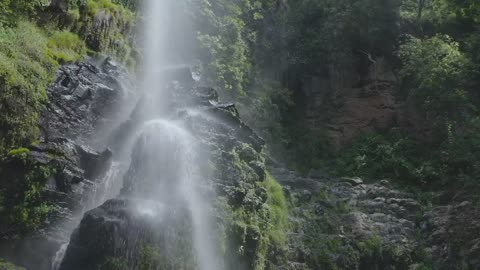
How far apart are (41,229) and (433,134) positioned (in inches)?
605

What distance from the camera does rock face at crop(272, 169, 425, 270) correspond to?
12805mm

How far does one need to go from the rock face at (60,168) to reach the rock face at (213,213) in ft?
3.10

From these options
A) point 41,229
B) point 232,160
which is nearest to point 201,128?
point 232,160

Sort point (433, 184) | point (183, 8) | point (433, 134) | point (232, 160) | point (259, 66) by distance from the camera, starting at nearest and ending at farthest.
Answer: point (232, 160) < point (433, 184) < point (433, 134) < point (183, 8) < point (259, 66)

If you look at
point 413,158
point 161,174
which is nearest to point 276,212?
point 161,174

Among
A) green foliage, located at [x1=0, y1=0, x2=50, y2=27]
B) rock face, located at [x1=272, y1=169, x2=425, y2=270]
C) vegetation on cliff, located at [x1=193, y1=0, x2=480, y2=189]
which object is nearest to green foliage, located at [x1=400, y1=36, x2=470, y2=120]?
vegetation on cliff, located at [x1=193, y1=0, x2=480, y2=189]

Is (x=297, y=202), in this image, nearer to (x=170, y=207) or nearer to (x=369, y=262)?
(x=369, y=262)

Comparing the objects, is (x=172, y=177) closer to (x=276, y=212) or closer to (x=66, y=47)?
(x=276, y=212)

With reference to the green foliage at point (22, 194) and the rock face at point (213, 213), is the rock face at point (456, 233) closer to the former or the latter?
the rock face at point (213, 213)

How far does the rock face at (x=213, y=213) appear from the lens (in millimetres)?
9094

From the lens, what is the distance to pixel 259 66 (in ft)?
74.8

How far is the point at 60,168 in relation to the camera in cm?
1080

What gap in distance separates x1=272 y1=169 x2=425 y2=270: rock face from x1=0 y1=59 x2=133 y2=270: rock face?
566cm

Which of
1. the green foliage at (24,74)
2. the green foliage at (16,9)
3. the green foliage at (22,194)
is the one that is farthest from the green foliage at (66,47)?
the green foliage at (22,194)
